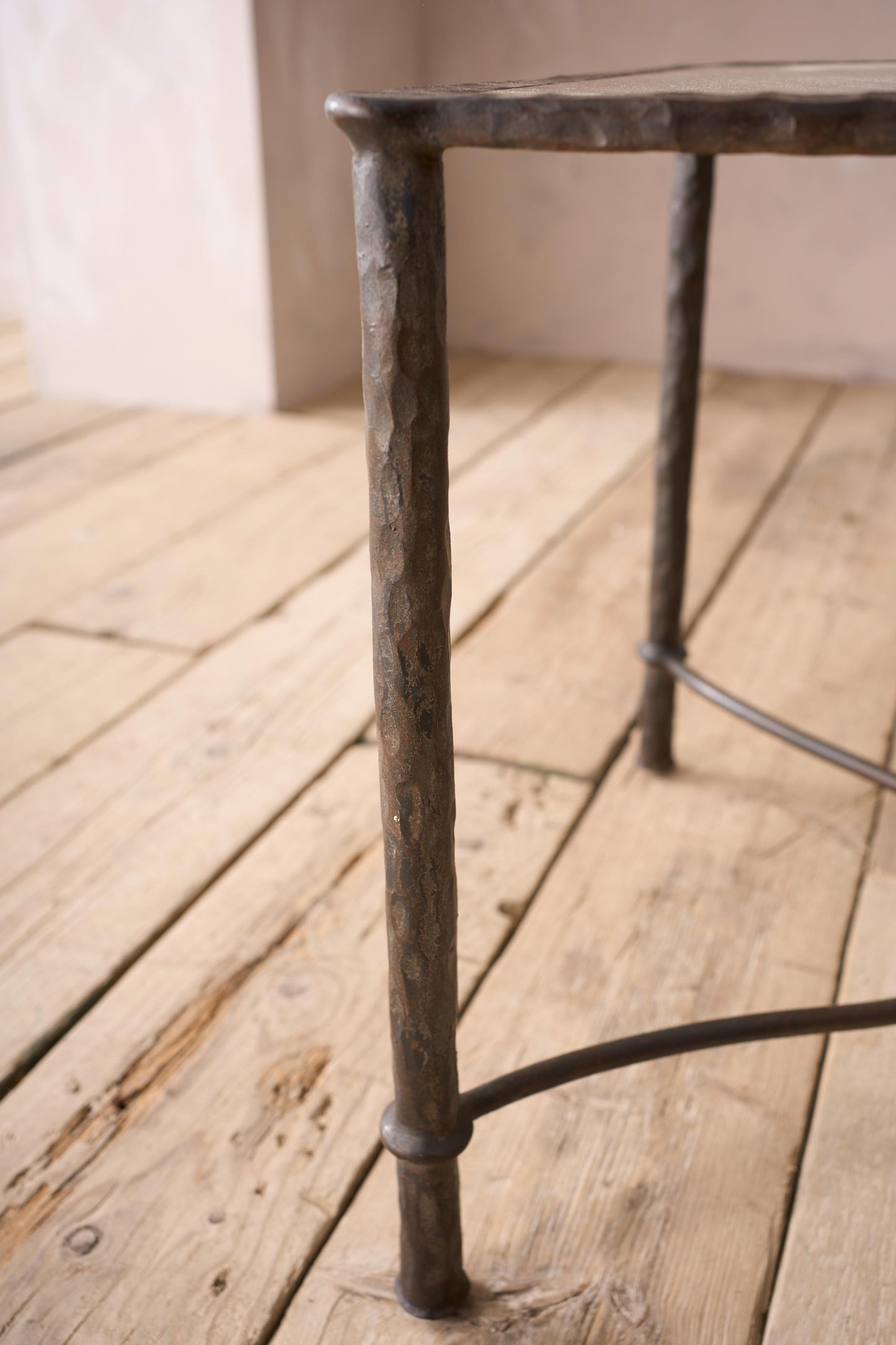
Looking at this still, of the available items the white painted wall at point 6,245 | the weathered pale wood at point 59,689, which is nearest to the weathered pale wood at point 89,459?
the weathered pale wood at point 59,689

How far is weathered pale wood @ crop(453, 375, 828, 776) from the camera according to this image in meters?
1.17

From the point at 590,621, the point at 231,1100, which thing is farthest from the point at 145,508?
the point at 231,1100

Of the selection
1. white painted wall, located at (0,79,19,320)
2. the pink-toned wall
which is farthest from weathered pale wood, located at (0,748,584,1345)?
white painted wall, located at (0,79,19,320)

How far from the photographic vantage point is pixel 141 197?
220cm

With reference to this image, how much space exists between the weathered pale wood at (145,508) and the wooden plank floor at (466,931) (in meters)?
0.01

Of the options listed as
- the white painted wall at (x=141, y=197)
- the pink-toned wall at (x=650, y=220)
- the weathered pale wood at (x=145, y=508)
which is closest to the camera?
the weathered pale wood at (x=145, y=508)

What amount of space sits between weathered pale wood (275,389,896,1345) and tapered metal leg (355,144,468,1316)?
0.05 m

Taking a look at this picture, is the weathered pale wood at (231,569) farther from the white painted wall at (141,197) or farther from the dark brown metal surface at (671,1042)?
the dark brown metal surface at (671,1042)

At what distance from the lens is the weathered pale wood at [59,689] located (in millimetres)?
1144

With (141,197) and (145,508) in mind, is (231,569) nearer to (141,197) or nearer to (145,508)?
(145,508)

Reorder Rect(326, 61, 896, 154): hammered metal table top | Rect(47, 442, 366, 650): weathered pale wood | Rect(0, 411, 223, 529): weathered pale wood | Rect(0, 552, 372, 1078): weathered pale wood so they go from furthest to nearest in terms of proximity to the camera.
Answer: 1. Rect(0, 411, 223, 529): weathered pale wood
2. Rect(47, 442, 366, 650): weathered pale wood
3. Rect(0, 552, 372, 1078): weathered pale wood
4. Rect(326, 61, 896, 154): hammered metal table top

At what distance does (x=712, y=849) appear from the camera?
0.99 meters

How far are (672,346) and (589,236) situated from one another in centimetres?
174

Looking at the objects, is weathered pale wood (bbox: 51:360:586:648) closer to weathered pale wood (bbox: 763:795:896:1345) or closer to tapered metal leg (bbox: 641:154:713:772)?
tapered metal leg (bbox: 641:154:713:772)
